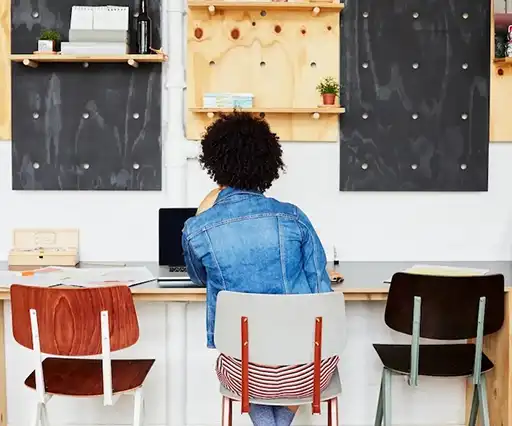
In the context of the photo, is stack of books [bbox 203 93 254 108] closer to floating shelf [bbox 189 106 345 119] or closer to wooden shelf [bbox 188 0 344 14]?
floating shelf [bbox 189 106 345 119]

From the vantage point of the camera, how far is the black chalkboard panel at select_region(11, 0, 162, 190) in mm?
3189

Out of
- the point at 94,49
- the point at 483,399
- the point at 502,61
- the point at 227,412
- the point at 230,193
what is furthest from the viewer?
the point at 502,61

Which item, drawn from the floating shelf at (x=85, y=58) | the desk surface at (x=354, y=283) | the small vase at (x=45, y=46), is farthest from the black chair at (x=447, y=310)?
the small vase at (x=45, y=46)

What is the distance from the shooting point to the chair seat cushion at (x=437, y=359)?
258 cm

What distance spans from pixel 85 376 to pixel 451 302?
120 centimetres

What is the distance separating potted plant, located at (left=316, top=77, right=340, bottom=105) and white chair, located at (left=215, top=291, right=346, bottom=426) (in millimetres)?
1234

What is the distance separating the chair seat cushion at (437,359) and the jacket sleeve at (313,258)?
2.10 feet

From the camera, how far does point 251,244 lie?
2.06 metres

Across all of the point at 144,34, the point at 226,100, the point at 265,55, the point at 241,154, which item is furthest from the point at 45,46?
the point at 241,154

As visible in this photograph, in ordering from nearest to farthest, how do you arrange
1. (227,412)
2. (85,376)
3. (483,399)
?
(227,412), (85,376), (483,399)

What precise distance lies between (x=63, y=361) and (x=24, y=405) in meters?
0.77

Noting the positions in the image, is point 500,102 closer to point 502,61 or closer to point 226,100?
point 502,61

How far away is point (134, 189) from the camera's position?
3.22 m

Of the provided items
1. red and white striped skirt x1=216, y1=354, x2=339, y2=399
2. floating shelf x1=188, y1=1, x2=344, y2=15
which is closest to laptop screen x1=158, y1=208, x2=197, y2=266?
floating shelf x1=188, y1=1, x2=344, y2=15
